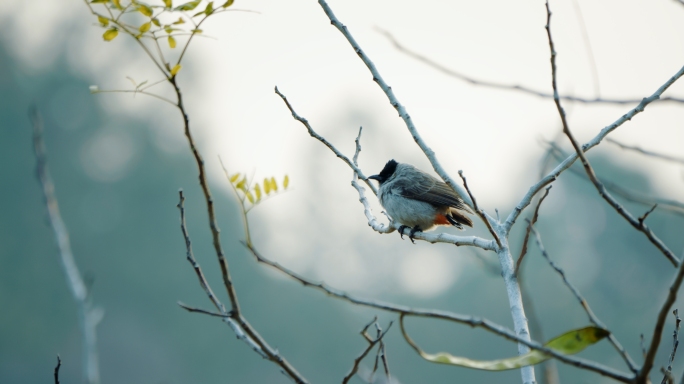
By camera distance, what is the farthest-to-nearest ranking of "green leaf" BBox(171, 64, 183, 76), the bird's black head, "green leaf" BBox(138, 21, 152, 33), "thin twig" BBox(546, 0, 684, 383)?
the bird's black head < "green leaf" BBox(138, 21, 152, 33) < "green leaf" BBox(171, 64, 183, 76) < "thin twig" BBox(546, 0, 684, 383)

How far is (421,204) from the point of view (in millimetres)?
7094

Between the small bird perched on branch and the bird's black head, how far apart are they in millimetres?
501

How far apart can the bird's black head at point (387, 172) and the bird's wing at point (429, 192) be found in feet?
1.98

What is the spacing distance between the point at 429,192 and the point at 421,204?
24 centimetres

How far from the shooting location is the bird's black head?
27.1 feet

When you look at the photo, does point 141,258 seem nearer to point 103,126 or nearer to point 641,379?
point 103,126

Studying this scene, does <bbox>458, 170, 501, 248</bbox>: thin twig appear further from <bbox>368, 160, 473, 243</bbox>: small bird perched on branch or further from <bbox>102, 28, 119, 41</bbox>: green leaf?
<bbox>368, 160, 473, 243</bbox>: small bird perched on branch

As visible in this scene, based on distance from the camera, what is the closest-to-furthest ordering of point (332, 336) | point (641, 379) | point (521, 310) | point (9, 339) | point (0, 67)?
point (641, 379), point (521, 310), point (9, 339), point (0, 67), point (332, 336)

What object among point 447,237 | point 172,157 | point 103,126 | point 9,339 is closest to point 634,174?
point 172,157

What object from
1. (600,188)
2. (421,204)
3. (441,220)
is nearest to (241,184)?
(600,188)

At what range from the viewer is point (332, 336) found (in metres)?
45.2

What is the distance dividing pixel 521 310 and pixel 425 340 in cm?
4284

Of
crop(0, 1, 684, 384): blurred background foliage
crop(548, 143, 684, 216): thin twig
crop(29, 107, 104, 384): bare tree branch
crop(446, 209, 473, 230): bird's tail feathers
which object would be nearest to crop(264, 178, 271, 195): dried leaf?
crop(29, 107, 104, 384): bare tree branch

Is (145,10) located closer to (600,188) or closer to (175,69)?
(175,69)
